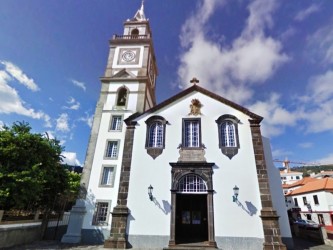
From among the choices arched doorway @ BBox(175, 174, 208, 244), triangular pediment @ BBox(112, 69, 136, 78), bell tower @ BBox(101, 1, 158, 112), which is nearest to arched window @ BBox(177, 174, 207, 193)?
arched doorway @ BBox(175, 174, 208, 244)

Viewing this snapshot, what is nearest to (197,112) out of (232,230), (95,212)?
(232,230)

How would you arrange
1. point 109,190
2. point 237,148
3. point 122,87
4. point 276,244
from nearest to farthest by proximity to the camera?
point 276,244
point 237,148
point 109,190
point 122,87

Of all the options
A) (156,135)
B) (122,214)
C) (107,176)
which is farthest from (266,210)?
(107,176)

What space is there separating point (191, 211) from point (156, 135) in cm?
650

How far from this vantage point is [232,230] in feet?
42.2

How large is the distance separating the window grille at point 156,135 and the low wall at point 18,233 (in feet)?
33.0

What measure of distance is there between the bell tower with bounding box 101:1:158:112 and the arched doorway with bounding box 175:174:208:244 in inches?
354

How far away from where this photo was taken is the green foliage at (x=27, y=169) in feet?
42.0

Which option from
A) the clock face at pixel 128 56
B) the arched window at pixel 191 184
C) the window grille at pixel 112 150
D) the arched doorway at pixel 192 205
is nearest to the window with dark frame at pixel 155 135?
the arched doorway at pixel 192 205

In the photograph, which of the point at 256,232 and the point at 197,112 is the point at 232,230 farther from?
the point at 197,112

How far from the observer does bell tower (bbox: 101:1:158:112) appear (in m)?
21.1

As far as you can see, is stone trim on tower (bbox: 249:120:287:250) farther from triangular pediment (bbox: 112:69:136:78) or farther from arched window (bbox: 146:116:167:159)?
triangular pediment (bbox: 112:69:136:78)

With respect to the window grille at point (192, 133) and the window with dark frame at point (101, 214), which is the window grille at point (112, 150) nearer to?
the window with dark frame at point (101, 214)

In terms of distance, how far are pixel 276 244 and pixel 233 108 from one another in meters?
9.37
